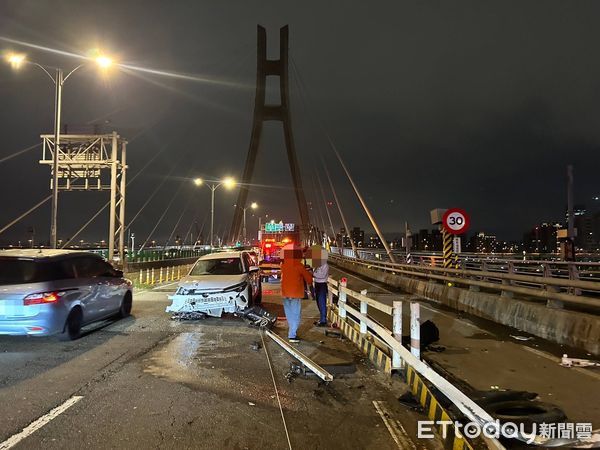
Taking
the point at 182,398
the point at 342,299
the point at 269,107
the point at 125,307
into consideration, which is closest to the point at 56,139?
the point at 125,307

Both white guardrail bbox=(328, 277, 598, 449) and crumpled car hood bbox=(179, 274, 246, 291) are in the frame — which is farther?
crumpled car hood bbox=(179, 274, 246, 291)

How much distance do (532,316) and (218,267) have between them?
7.44 m

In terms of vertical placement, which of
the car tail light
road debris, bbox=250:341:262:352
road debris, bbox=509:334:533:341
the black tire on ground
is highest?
the car tail light

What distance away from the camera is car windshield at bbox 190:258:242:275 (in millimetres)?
12320

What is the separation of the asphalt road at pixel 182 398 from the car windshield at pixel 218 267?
3444 mm

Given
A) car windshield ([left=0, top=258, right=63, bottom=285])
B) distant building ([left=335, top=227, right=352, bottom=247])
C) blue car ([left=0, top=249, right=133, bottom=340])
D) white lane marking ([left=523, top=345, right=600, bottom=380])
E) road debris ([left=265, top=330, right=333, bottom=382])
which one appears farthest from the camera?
distant building ([left=335, top=227, right=352, bottom=247])

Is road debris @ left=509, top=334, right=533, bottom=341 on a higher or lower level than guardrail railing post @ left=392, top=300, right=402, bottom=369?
lower

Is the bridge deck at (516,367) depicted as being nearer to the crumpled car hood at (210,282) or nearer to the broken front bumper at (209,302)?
the broken front bumper at (209,302)

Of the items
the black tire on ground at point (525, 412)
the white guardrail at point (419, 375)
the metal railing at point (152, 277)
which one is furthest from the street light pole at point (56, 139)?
the black tire on ground at point (525, 412)

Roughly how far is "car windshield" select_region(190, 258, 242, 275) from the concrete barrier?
6.55m

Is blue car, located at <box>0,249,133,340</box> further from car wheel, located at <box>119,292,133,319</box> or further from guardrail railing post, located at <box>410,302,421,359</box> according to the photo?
guardrail railing post, located at <box>410,302,421,359</box>

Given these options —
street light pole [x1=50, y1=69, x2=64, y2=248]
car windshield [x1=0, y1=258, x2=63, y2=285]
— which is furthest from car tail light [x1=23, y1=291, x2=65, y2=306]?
street light pole [x1=50, y1=69, x2=64, y2=248]
